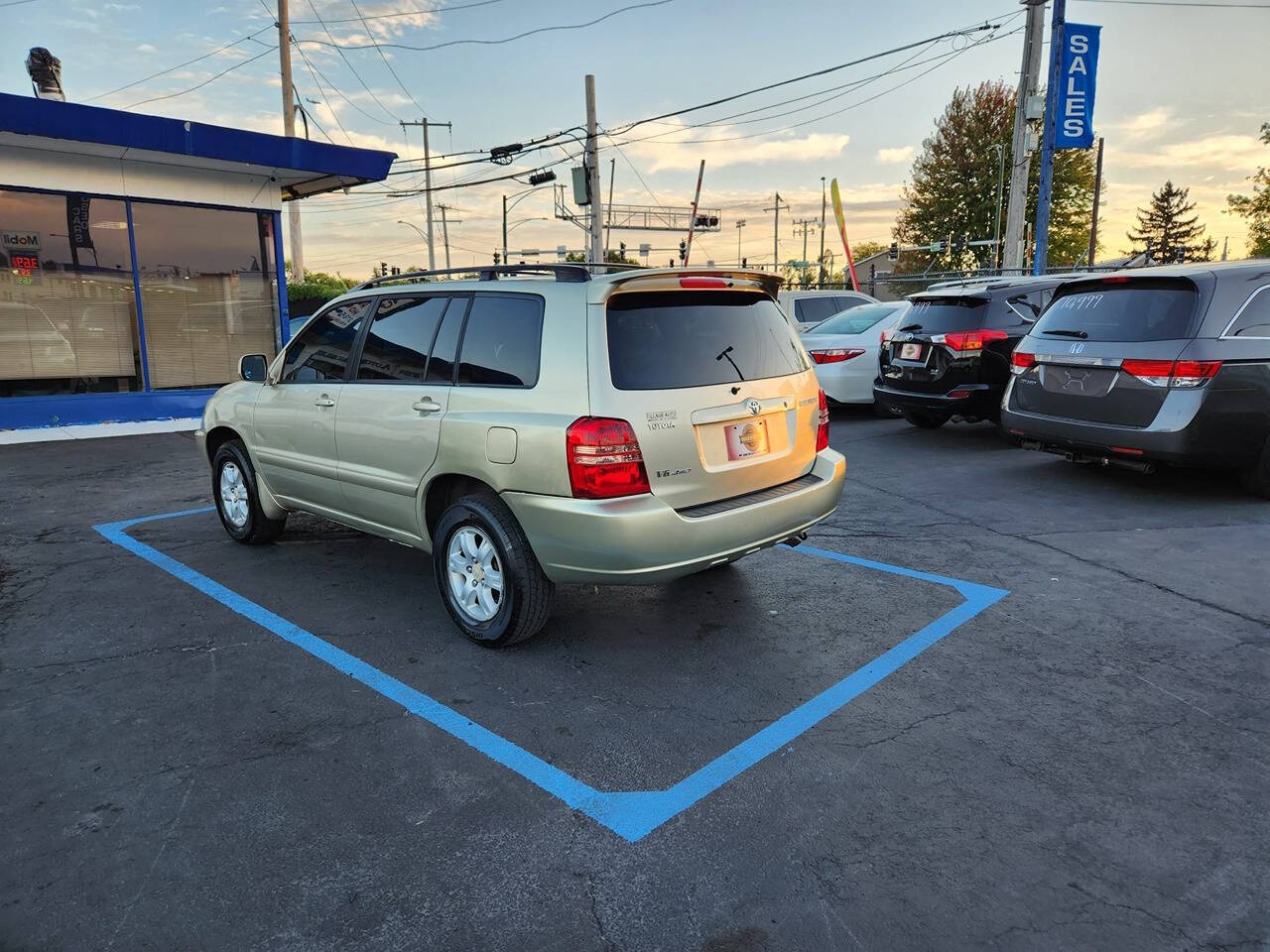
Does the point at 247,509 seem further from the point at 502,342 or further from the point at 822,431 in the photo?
the point at 822,431

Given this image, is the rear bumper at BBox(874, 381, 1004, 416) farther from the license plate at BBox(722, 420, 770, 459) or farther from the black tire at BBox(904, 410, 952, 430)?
the license plate at BBox(722, 420, 770, 459)

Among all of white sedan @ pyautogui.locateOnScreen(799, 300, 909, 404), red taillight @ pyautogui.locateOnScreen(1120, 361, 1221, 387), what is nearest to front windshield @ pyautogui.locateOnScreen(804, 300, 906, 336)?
white sedan @ pyautogui.locateOnScreen(799, 300, 909, 404)

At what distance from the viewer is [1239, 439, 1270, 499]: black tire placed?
637 centimetres

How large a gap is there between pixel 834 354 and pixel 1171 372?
5391 mm

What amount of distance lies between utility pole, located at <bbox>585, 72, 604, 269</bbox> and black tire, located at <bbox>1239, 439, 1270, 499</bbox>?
2492 cm

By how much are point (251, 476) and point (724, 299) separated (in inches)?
139

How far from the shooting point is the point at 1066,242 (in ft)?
185

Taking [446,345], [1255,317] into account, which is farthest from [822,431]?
[1255,317]

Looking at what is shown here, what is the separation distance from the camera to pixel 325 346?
16.6 feet

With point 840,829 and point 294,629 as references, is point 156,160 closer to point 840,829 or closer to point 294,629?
point 294,629

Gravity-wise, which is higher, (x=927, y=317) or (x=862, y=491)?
(x=927, y=317)

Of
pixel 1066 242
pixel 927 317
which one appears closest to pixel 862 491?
pixel 927 317

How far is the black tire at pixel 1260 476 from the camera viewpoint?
6.37m

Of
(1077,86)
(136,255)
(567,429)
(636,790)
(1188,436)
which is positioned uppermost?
(1077,86)
